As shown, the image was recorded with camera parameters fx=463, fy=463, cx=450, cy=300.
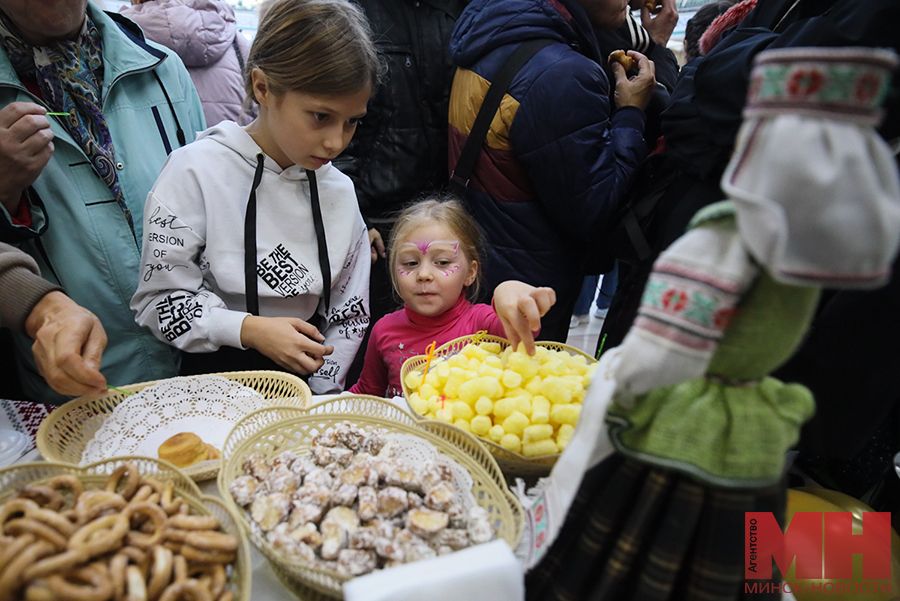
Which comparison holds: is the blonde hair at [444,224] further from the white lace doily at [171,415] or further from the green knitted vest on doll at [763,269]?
the green knitted vest on doll at [763,269]

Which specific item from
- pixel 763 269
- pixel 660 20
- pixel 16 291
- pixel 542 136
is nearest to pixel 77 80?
pixel 16 291

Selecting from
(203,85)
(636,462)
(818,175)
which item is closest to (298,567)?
(636,462)

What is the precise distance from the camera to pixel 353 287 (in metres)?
1.76

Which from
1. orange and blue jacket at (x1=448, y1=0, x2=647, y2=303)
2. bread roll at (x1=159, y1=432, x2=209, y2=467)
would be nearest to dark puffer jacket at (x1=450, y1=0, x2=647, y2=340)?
orange and blue jacket at (x1=448, y1=0, x2=647, y2=303)

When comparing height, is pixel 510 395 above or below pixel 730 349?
below

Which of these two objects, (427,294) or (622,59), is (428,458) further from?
(622,59)

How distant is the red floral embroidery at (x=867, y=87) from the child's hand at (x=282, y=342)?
123cm

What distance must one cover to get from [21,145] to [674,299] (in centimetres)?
157

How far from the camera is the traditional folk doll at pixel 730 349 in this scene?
1.55ft

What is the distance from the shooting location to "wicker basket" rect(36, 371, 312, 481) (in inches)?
38.1

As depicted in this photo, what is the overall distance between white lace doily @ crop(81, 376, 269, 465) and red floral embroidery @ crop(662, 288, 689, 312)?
104 centimetres

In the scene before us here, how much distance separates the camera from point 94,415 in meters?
1.12

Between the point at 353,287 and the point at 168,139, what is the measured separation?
84 cm

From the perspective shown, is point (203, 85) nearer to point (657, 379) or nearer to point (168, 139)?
point (168, 139)
